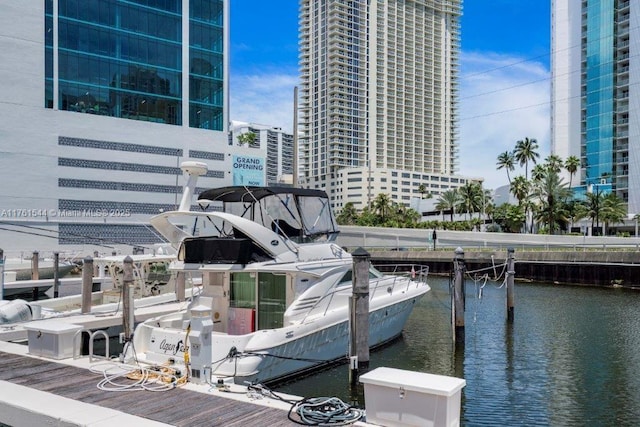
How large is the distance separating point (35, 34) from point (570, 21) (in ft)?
288

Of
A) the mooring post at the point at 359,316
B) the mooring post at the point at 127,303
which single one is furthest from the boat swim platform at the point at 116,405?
the mooring post at the point at 127,303

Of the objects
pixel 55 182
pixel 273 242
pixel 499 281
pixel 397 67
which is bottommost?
pixel 499 281

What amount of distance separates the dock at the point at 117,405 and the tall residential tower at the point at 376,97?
143097 mm

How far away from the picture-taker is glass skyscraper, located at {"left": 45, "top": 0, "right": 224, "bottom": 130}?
50.6 m

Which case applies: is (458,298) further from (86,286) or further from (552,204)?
(552,204)

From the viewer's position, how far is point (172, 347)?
11.1 meters

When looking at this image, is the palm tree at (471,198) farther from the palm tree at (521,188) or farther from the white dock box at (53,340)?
the white dock box at (53,340)

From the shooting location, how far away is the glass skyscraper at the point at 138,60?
50.6m

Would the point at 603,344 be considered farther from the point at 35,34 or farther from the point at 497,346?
the point at 35,34

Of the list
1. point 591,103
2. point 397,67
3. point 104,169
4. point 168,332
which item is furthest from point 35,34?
point 397,67

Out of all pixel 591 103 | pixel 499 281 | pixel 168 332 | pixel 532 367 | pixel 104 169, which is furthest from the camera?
pixel 591 103

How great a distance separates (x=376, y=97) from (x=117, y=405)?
168326 mm

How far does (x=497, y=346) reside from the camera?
56.2 ft

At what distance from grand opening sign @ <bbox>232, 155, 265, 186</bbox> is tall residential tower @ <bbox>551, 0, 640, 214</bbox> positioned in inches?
2058
